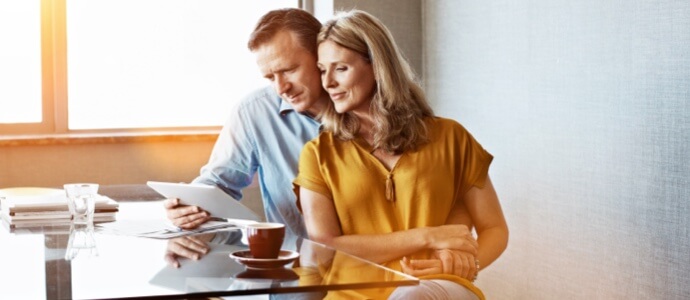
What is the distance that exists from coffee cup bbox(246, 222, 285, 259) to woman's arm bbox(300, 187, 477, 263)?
0.50m

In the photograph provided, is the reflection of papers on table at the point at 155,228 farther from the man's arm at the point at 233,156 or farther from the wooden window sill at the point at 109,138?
the wooden window sill at the point at 109,138

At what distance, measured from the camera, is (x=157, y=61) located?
13.7 feet

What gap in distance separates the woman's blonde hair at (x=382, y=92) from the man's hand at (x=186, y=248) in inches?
18.8

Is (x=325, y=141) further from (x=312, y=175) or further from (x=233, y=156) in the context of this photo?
(x=233, y=156)

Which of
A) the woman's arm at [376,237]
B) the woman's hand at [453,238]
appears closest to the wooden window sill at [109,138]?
the woman's arm at [376,237]

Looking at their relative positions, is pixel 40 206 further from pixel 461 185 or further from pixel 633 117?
pixel 633 117

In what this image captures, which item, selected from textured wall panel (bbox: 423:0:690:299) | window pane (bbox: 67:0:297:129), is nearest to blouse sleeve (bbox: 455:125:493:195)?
textured wall panel (bbox: 423:0:690:299)

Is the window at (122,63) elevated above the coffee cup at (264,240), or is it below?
above

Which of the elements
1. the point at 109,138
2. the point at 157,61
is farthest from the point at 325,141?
the point at 157,61

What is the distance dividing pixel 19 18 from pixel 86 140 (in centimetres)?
59

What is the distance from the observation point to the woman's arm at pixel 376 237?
2121mm

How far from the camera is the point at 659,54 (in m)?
2.66

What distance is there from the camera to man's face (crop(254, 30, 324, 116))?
2.51m

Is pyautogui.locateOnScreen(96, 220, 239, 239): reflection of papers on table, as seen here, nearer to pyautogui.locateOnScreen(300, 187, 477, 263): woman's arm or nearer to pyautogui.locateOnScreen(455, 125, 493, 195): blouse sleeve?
pyautogui.locateOnScreen(300, 187, 477, 263): woman's arm
